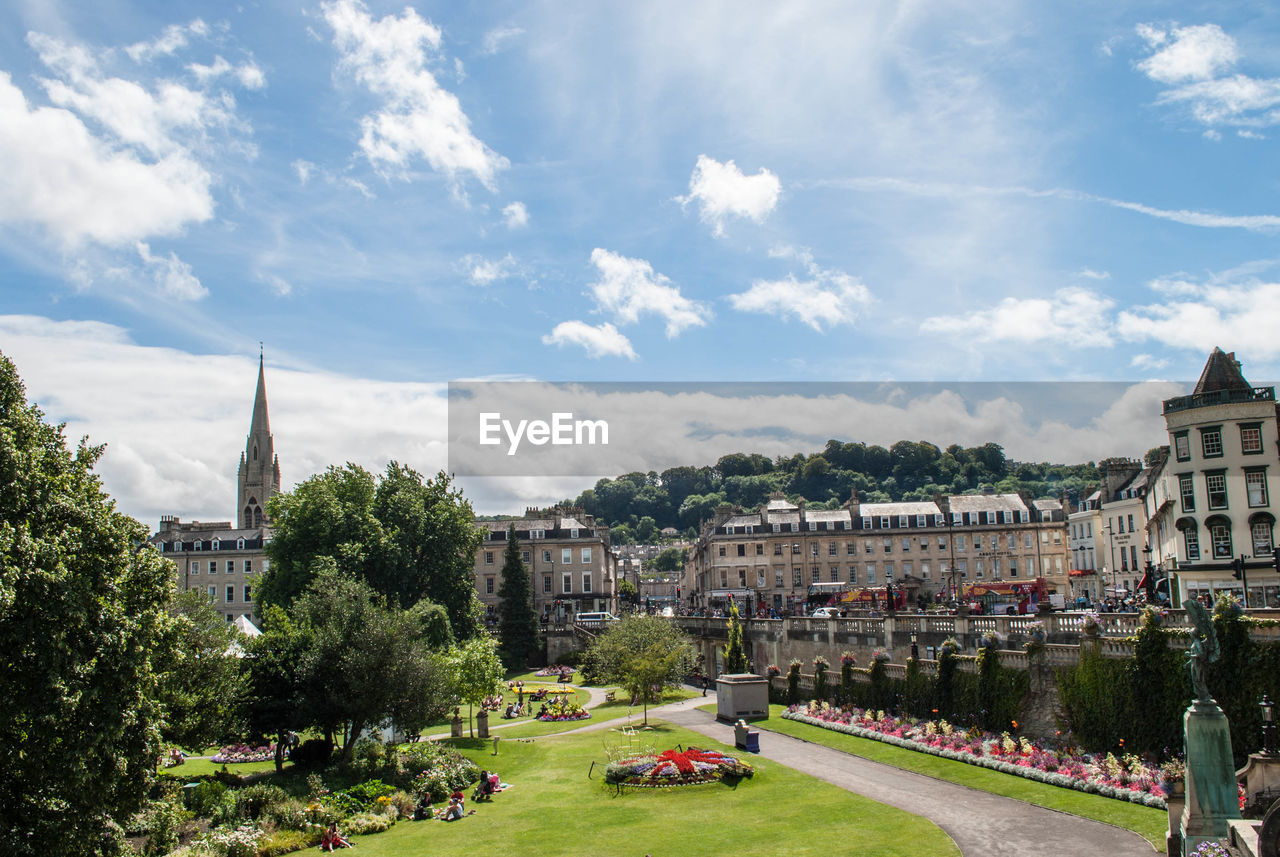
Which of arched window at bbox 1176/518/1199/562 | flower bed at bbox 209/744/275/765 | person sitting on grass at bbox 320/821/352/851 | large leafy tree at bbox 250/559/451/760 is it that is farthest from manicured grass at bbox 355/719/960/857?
arched window at bbox 1176/518/1199/562

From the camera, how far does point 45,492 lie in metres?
20.3

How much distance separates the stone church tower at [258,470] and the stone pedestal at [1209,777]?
109 meters

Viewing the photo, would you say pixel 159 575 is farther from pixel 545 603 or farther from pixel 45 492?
pixel 545 603

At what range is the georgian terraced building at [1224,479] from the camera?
41656mm

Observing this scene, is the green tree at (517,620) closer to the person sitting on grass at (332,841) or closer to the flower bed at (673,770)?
the flower bed at (673,770)

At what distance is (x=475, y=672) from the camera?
44.6 meters

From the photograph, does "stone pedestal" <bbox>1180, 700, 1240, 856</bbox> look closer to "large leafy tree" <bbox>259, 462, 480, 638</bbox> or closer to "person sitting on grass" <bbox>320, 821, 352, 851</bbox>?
"person sitting on grass" <bbox>320, 821, 352, 851</bbox>

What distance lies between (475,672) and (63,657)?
87.5 feet

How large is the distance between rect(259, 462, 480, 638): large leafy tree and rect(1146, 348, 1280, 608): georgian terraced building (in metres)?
43.2

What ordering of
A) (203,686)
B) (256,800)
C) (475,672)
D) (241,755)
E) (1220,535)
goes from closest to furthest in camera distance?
(256,800), (203,686), (241,755), (1220,535), (475,672)

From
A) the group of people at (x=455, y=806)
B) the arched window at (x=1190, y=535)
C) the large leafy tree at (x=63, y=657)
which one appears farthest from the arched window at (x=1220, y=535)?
the large leafy tree at (x=63, y=657)

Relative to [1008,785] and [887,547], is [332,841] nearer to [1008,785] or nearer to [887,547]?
[1008,785]

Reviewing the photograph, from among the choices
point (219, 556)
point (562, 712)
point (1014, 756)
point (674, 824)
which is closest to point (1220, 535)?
point (1014, 756)

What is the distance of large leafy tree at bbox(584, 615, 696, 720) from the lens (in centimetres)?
4841
